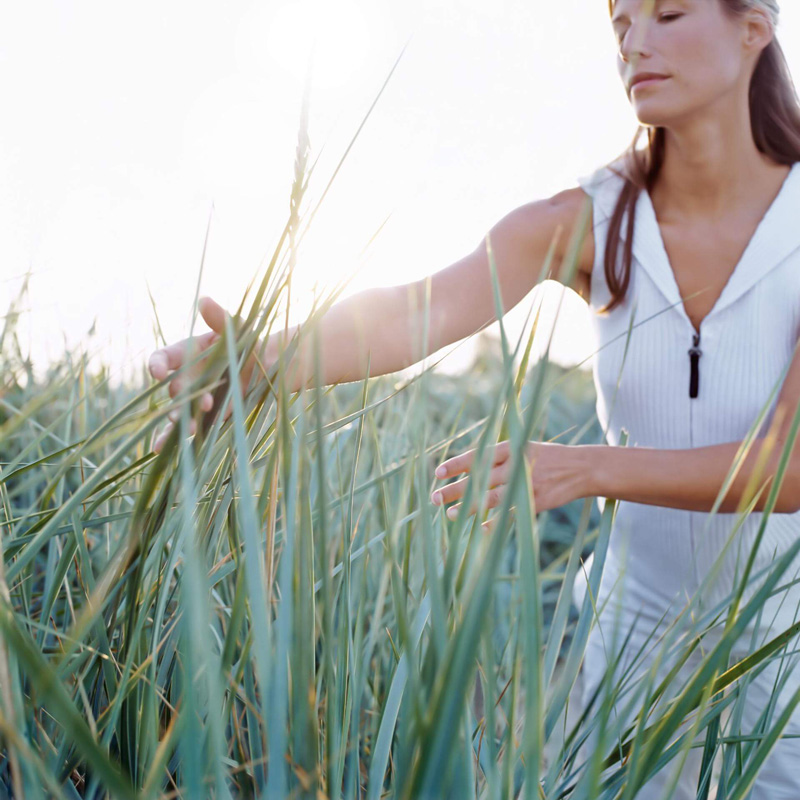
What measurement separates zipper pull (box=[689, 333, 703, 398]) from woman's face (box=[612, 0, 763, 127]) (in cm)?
32

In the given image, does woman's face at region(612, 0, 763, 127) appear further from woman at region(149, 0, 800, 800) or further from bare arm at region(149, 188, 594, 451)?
bare arm at region(149, 188, 594, 451)

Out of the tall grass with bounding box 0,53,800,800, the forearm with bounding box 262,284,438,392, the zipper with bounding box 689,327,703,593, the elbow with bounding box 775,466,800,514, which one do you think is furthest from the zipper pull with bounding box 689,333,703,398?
the tall grass with bounding box 0,53,800,800

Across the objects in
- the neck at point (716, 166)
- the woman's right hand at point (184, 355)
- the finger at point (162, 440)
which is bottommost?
the finger at point (162, 440)

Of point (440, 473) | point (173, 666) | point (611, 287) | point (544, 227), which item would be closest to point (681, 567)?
point (611, 287)

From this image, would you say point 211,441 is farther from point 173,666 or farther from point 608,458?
point 608,458

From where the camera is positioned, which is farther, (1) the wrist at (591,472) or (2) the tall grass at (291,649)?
(1) the wrist at (591,472)

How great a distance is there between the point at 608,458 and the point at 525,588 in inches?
18.4

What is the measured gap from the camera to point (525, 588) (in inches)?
13.5

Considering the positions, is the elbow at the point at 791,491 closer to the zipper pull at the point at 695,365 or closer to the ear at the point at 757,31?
the zipper pull at the point at 695,365

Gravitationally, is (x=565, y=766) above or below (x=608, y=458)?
below

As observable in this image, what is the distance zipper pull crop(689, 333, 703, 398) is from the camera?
1.16m

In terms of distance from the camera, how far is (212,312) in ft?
2.12

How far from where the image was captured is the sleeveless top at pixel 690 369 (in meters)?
1.12

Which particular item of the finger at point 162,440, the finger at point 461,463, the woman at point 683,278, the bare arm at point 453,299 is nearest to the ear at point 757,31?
the woman at point 683,278
